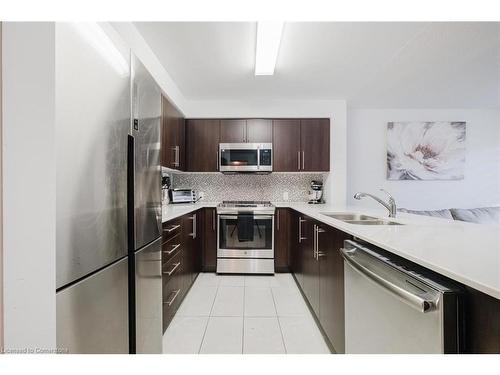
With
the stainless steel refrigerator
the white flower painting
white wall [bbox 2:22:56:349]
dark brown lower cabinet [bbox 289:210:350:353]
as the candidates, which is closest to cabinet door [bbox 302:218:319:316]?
dark brown lower cabinet [bbox 289:210:350:353]

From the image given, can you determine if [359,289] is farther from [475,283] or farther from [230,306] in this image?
[230,306]

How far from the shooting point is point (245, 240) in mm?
3139

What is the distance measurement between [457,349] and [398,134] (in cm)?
377

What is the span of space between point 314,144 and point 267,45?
5.78 feet

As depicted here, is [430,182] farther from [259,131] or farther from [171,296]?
[171,296]

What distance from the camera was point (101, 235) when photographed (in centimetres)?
90

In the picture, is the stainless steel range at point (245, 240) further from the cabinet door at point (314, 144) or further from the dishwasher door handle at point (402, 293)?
the dishwasher door handle at point (402, 293)

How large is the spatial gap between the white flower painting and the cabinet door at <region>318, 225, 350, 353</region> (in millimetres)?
2680

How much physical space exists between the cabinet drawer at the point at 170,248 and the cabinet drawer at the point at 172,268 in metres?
0.04

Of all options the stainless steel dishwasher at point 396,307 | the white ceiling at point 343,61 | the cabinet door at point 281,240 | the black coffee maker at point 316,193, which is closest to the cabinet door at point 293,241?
the cabinet door at point 281,240

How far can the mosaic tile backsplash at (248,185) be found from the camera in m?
3.74

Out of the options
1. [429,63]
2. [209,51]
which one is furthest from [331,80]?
[209,51]

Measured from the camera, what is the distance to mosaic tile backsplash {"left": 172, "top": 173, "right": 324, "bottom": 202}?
12.3 feet

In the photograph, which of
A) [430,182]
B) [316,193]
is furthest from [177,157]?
[430,182]
